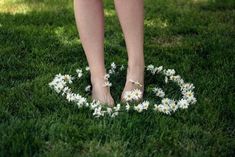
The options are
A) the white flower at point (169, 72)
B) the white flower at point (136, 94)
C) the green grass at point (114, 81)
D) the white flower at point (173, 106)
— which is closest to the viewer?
the green grass at point (114, 81)

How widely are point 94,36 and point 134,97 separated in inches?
19.5

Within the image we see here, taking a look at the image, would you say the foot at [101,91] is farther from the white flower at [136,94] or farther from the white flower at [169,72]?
the white flower at [169,72]

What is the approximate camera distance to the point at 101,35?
12.4 ft

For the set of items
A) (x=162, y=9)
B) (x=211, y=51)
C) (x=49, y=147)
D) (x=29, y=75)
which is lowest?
(x=49, y=147)

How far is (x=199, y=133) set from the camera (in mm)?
3299

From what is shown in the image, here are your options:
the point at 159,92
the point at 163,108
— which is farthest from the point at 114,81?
the point at 163,108

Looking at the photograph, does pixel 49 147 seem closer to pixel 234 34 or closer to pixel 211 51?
pixel 211 51

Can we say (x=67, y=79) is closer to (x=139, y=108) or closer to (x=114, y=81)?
(x=114, y=81)

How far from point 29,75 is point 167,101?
1.19m

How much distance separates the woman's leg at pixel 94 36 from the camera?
3.72 m

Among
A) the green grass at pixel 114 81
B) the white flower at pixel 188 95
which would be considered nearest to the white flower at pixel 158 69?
the green grass at pixel 114 81

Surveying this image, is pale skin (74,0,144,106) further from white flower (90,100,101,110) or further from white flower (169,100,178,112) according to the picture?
white flower (169,100,178,112)

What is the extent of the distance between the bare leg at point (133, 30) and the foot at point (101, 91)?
13 cm

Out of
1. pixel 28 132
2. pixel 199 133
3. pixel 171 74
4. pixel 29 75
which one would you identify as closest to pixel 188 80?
pixel 171 74
